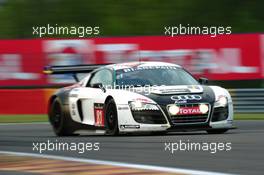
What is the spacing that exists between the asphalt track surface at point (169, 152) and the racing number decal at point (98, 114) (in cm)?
47

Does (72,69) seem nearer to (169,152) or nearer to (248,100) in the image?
(169,152)

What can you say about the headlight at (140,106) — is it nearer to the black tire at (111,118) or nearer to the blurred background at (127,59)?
the black tire at (111,118)

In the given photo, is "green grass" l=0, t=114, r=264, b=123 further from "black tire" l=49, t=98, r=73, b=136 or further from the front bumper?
the front bumper

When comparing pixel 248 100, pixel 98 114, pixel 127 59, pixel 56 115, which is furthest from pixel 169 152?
pixel 127 59

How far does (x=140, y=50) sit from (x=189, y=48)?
1331 millimetres

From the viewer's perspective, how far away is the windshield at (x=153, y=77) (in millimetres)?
12602

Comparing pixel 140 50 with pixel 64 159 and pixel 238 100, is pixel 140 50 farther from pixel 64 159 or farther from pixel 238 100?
pixel 64 159

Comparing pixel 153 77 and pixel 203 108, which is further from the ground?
pixel 153 77

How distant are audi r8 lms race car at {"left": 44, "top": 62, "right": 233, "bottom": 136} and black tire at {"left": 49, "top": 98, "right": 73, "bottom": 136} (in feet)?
0.06

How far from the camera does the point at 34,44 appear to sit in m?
22.9

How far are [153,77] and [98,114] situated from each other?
98 cm

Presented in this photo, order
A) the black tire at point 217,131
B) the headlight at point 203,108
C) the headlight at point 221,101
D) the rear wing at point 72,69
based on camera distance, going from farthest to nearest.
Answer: the rear wing at point 72,69
the black tire at point 217,131
the headlight at point 221,101
the headlight at point 203,108

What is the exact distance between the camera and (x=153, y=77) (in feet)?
41.6

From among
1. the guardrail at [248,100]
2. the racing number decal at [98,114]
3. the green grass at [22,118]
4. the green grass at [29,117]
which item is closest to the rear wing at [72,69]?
the racing number decal at [98,114]
